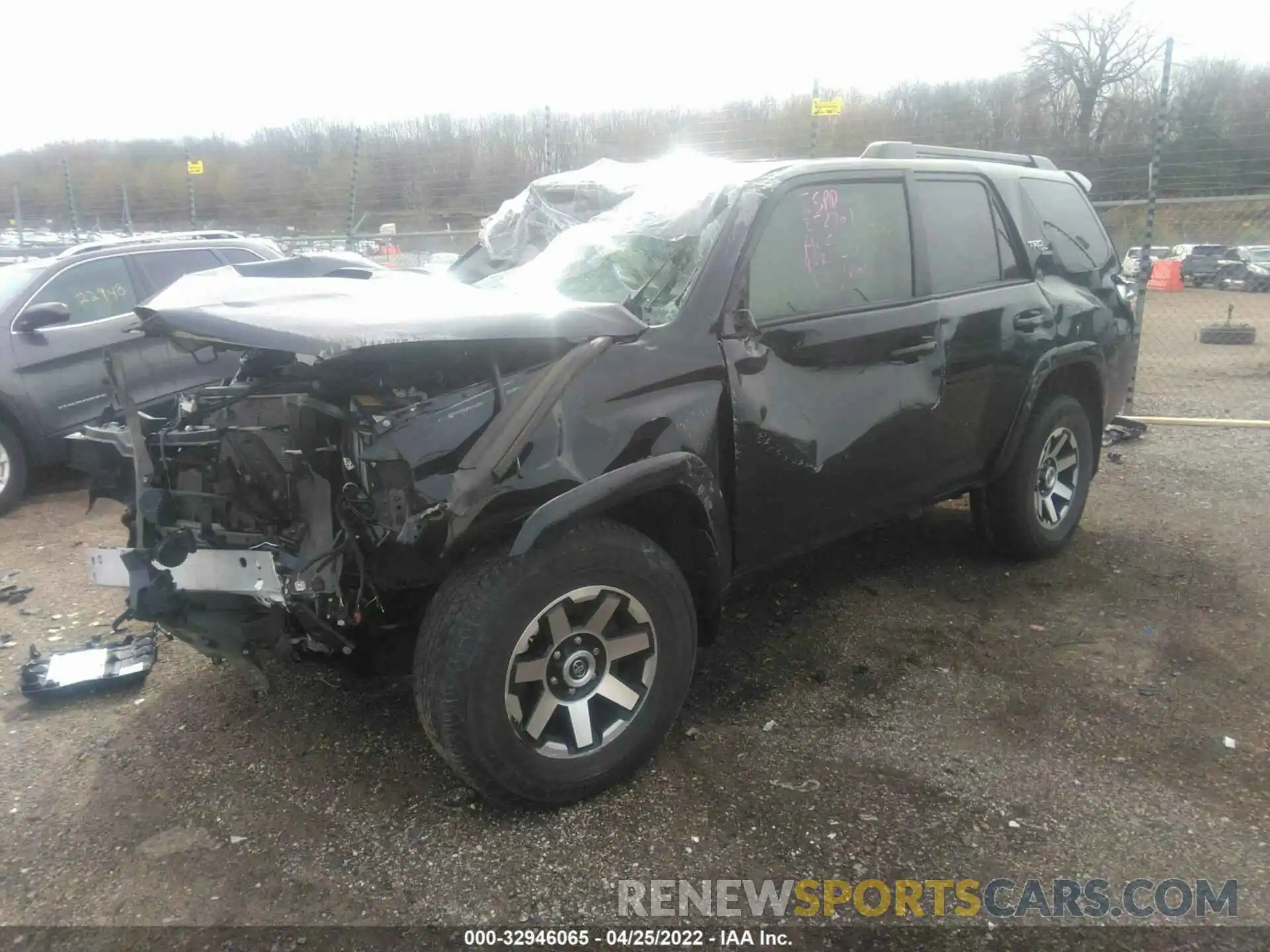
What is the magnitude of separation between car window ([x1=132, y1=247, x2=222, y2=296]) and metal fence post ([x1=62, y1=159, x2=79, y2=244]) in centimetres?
865

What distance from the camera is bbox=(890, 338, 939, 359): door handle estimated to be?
342 cm

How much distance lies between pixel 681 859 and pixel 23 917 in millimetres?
1733

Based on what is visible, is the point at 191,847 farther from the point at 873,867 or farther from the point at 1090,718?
the point at 1090,718

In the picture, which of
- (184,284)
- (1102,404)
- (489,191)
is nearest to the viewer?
(184,284)

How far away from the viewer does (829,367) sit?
3.16 meters

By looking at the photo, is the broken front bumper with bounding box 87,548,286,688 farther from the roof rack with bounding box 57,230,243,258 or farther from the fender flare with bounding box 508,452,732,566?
the roof rack with bounding box 57,230,243,258

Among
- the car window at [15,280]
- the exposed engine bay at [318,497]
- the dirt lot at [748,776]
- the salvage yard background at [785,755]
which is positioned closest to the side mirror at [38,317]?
the car window at [15,280]

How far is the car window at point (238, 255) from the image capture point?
7.04 m

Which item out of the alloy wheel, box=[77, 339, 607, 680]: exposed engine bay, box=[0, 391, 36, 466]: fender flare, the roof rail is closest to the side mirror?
box=[0, 391, 36, 466]: fender flare

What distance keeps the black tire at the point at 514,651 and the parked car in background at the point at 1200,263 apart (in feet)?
73.5

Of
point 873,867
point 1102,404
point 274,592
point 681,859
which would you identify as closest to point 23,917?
point 274,592

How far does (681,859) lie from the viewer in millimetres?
2461

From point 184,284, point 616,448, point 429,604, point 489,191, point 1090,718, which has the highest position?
point 489,191

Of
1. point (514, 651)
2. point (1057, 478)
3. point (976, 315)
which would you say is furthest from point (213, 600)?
point (1057, 478)
